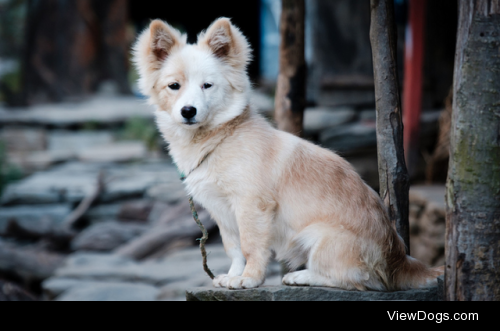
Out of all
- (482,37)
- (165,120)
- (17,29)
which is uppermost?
(17,29)

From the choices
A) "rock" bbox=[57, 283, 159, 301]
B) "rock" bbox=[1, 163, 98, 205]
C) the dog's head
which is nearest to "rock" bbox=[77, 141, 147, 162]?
"rock" bbox=[1, 163, 98, 205]

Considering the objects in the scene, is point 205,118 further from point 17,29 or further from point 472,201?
point 17,29

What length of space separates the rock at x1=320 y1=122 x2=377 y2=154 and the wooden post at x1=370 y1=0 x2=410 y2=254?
12.1 ft

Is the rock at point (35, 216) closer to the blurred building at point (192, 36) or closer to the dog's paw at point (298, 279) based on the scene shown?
the blurred building at point (192, 36)

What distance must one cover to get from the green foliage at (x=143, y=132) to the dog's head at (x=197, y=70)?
17.4ft

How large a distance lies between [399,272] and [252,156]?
3.31 ft

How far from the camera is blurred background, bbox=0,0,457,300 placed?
229 inches

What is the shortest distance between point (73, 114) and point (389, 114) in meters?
6.39

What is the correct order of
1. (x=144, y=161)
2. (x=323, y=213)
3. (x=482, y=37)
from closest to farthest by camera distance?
(x=482, y=37), (x=323, y=213), (x=144, y=161)

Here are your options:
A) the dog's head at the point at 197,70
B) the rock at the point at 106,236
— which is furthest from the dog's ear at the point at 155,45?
the rock at the point at 106,236

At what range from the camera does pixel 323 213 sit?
250 centimetres

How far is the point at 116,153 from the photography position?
792 cm
